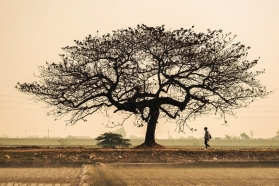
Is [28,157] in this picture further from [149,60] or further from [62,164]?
[149,60]

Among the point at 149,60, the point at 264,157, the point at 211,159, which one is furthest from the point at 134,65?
the point at 264,157

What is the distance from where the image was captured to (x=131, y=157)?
28594mm

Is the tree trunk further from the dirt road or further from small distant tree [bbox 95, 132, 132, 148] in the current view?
small distant tree [bbox 95, 132, 132, 148]

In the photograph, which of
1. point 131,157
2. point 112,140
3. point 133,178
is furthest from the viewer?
point 112,140

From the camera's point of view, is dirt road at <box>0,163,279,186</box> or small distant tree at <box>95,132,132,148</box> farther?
small distant tree at <box>95,132,132,148</box>

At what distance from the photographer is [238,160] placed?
2953 cm

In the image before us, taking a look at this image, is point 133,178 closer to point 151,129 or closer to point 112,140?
point 151,129

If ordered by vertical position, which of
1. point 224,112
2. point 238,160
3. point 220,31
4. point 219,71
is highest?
point 220,31

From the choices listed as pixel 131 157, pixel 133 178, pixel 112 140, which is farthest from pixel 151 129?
pixel 112 140

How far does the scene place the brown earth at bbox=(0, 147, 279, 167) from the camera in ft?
87.5

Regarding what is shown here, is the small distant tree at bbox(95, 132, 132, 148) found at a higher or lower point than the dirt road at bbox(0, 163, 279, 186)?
higher

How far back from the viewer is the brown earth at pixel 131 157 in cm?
2666

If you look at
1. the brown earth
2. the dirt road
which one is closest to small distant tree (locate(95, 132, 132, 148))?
the brown earth

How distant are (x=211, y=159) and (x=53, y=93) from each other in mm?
12236
